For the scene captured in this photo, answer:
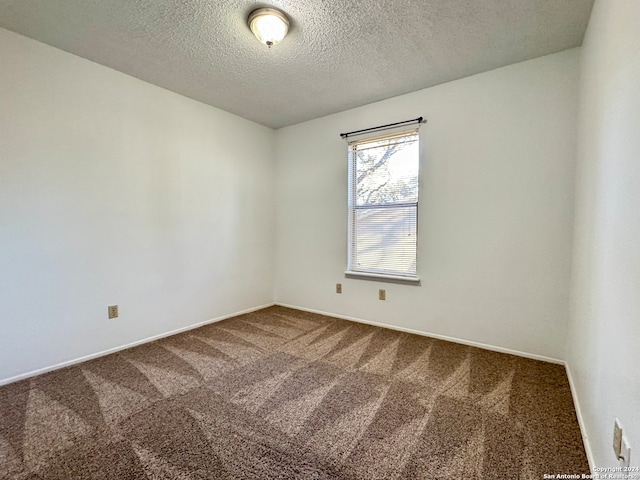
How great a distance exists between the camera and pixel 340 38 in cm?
212

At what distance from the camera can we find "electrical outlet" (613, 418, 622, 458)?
1.00 metres

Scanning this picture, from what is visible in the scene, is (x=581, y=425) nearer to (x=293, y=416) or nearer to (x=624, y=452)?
(x=624, y=452)

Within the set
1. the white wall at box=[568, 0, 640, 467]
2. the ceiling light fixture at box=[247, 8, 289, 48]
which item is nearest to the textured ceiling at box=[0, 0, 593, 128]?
the ceiling light fixture at box=[247, 8, 289, 48]

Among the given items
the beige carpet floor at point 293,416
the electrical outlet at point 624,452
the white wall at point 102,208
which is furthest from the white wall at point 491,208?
the electrical outlet at point 624,452

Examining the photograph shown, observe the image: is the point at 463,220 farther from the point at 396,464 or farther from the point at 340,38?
the point at 396,464

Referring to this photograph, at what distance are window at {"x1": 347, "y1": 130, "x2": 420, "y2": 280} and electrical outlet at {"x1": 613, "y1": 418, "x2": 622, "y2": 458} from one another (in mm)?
2000

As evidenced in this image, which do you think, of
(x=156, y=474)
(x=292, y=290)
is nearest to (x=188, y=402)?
(x=156, y=474)

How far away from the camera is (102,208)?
2510mm

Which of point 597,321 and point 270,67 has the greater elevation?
point 270,67

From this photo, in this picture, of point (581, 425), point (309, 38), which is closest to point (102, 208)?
point (309, 38)

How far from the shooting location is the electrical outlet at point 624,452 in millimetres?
933

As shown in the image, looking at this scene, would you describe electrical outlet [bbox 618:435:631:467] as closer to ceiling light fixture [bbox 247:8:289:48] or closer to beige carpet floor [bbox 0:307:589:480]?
beige carpet floor [bbox 0:307:589:480]

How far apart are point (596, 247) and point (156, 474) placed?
239cm

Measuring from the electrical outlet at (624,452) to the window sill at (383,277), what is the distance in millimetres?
2026
